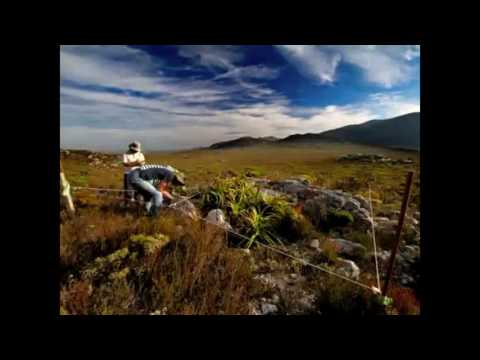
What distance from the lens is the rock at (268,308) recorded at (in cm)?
243

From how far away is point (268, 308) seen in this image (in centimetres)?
246

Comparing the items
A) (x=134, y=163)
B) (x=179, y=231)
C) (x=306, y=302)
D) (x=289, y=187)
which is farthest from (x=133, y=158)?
(x=289, y=187)

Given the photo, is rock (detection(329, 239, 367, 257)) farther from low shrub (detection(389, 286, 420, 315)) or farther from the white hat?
the white hat

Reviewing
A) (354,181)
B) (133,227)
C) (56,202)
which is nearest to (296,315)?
(133,227)

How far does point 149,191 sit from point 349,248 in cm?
340

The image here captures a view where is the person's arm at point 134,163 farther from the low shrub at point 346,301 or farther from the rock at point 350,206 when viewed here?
the rock at point 350,206

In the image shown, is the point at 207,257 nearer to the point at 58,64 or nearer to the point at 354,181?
the point at 58,64

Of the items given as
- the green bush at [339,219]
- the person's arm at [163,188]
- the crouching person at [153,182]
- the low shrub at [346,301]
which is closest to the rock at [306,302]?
the low shrub at [346,301]

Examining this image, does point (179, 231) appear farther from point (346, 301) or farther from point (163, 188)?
point (346, 301)

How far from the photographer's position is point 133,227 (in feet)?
10.7

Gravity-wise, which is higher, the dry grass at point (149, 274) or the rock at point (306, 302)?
the dry grass at point (149, 274)

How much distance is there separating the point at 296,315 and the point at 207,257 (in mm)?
1107

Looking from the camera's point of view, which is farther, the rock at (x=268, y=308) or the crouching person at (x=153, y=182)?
the crouching person at (x=153, y=182)

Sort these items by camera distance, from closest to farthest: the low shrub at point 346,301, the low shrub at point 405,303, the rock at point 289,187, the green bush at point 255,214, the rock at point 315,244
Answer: the low shrub at point 346,301 → the low shrub at point 405,303 → the rock at point 315,244 → the green bush at point 255,214 → the rock at point 289,187
